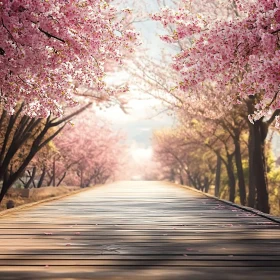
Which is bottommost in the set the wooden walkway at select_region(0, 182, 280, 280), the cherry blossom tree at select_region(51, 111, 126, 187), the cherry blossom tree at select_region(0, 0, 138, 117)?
the wooden walkway at select_region(0, 182, 280, 280)

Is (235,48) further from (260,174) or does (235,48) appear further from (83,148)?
(83,148)

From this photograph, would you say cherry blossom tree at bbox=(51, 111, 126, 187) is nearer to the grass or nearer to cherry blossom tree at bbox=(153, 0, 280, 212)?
the grass

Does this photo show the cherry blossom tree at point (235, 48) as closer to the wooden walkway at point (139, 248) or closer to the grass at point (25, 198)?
the wooden walkway at point (139, 248)

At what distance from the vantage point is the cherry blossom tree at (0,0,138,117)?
9.09 meters

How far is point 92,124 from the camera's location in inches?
2411

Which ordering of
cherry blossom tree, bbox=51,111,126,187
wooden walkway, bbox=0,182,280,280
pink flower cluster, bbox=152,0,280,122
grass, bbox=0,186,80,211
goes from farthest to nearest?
cherry blossom tree, bbox=51,111,126,187 < grass, bbox=0,186,80,211 < pink flower cluster, bbox=152,0,280,122 < wooden walkway, bbox=0,182,280,280

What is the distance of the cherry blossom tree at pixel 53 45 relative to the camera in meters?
9.09

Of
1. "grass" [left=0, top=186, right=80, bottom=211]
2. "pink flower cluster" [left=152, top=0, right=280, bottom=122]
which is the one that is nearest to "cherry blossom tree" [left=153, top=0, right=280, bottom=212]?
"pink flower cluster" [left=152, top=0, right=280, bottom=122]

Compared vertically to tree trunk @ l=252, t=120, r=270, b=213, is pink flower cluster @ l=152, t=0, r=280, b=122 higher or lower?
higher

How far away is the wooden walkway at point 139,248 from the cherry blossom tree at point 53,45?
283cm

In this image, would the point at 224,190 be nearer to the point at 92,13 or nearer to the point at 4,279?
the point at 92,13

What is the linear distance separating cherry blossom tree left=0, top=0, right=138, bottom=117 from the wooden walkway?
283cm

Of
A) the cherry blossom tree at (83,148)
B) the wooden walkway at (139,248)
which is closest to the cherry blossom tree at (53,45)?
the wooden walkway at (139,248)

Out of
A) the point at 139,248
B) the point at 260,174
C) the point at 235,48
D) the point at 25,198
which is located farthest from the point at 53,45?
the point at 25,198
